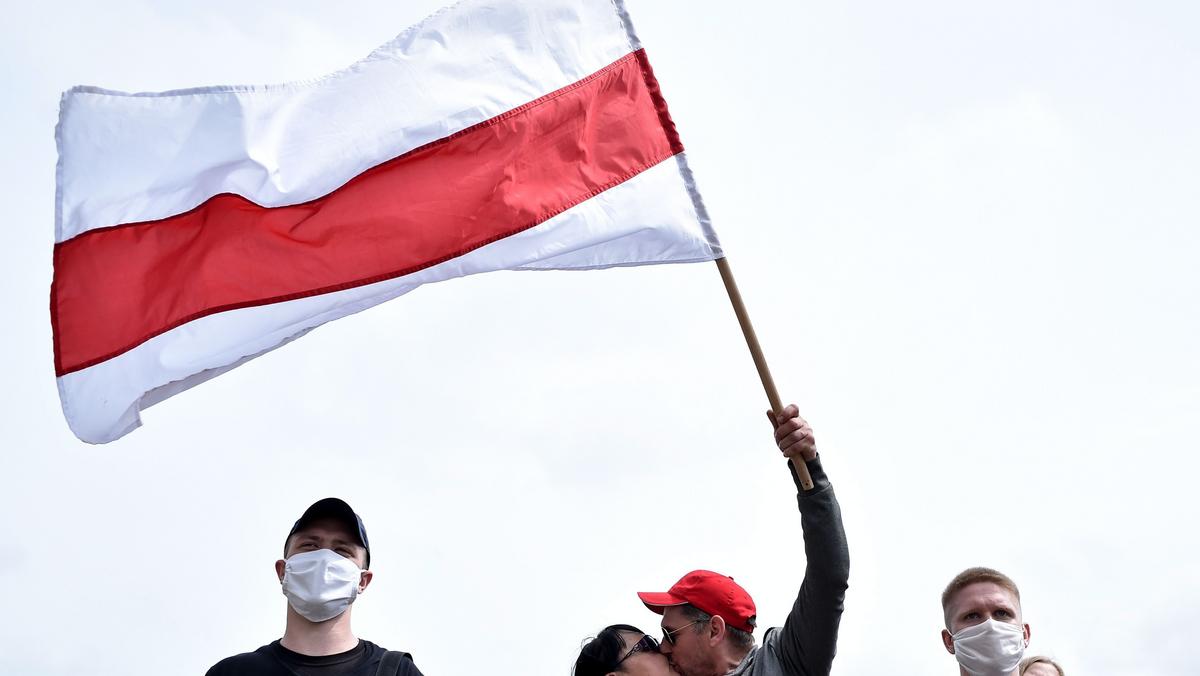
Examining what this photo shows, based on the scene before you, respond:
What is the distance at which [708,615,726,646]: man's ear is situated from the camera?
6.88 metres

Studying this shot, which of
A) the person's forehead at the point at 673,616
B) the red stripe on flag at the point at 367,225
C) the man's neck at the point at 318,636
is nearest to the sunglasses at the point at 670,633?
the person's forehead at the point at 673,616

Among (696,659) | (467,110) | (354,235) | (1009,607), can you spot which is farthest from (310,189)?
(1009,607)

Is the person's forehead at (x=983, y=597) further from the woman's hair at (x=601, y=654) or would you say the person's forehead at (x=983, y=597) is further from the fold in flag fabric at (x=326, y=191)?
the fold in flag fabric at (x=326, y=191)

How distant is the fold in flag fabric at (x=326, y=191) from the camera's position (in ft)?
22.7

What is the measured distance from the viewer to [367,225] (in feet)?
22.9

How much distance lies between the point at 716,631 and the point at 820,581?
3.67 feet

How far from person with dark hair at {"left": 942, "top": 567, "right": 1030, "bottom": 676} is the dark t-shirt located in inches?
117

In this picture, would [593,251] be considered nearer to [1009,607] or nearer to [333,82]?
[333,82]

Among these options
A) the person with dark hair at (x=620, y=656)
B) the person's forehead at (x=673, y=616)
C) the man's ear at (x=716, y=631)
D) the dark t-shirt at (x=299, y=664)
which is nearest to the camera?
the dark t-shirt at (x=299, y=664)

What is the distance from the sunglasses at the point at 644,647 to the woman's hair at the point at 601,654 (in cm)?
2

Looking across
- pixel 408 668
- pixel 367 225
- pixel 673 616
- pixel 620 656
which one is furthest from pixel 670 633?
pixel 367 225

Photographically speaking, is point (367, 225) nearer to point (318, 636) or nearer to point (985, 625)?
point (318, 636)

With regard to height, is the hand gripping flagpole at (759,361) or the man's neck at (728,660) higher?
the hand gripping flagpole at (759,361)

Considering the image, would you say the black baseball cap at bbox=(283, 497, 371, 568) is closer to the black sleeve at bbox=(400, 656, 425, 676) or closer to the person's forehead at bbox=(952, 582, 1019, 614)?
the black sleeve at bbox=(400, 656, 425, 676)
